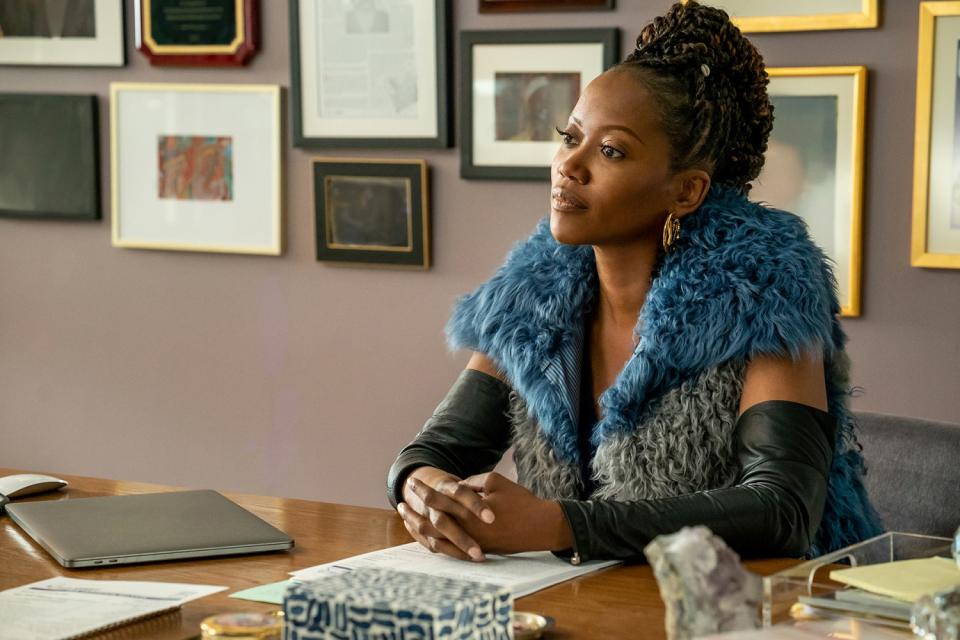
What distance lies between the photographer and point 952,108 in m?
3.16

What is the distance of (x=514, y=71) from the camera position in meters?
3.71

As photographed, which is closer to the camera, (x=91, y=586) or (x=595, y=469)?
(x=91, y=586)

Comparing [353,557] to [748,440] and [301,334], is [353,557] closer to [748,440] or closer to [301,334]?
[748,440]

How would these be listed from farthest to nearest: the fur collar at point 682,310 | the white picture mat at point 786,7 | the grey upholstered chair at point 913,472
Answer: the white picture mat at point 786,7, the grey upholstered chair at point 913,472, the fur collar at point 682,310

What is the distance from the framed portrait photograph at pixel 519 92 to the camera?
11.9ft

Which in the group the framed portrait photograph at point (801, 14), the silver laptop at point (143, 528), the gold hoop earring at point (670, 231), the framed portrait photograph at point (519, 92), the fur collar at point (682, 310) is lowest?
the silver laptop at point (143, 528)

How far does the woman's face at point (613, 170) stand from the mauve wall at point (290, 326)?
1.21 metres

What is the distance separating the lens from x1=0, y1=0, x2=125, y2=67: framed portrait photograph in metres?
4.29

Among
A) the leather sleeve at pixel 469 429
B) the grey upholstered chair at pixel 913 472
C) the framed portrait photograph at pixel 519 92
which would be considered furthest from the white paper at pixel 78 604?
the framed portrait photograph at pixel 519 92

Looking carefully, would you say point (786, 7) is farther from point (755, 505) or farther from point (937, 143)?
point (755, 505)

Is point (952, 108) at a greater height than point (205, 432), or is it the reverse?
point (952, 108)

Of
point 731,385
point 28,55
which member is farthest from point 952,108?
point 28,55

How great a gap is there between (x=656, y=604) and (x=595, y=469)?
1.80 ft

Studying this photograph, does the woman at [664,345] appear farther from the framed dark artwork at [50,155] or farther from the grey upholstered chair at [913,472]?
the framed dark artwork at [50,155]
